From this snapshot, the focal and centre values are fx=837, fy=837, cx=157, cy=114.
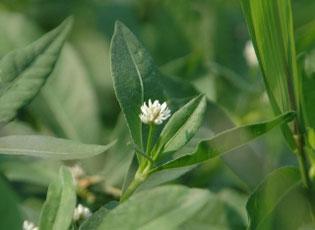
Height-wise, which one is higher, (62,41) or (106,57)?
(62,41)

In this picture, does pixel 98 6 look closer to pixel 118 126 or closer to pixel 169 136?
pixel 118 126

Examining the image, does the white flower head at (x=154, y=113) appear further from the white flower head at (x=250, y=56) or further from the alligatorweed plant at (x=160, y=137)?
the white flower head at (x=250, y=56)

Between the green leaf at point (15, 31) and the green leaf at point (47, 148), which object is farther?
the green leaf at point (15, 31)

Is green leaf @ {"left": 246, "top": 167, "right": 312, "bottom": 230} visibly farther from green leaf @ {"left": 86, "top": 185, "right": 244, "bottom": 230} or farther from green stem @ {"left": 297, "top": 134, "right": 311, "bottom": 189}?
green leaf @ {"left": 86, "top": 185, "right": 244, "bottom": 230}

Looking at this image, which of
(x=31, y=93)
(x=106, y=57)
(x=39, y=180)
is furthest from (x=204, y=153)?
(x=106, y=57)

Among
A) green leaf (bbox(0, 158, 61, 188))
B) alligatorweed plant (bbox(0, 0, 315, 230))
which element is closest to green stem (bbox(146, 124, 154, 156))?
alligatorweed plant (bbox(0, 0, 315, 230))

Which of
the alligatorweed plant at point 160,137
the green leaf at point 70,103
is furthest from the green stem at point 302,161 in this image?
the green leaf at point 70,103
